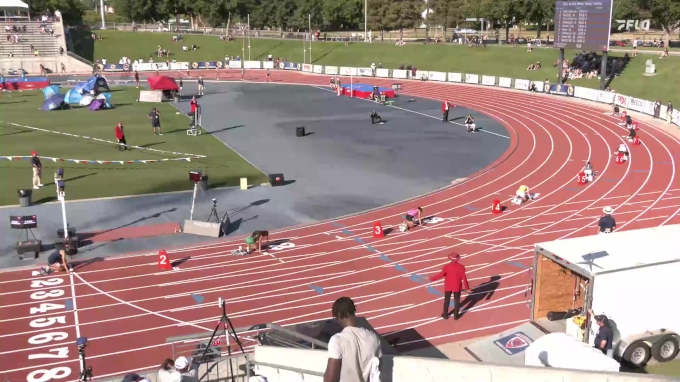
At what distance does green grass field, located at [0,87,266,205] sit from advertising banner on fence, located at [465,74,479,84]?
31.2 m

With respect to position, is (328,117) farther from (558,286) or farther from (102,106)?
(558,286)

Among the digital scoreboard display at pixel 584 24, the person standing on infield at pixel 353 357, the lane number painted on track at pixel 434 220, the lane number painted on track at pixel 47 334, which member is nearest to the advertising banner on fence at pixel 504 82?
the digital scoreboard display at pixel 584 24

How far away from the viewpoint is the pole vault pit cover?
40.0 ft

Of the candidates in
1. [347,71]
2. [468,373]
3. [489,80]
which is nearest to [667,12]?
[489,80]

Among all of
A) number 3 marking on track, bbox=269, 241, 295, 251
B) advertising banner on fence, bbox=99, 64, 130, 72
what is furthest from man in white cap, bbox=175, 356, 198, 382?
advertising banner on fence, bbox=99, 64, 130, 72

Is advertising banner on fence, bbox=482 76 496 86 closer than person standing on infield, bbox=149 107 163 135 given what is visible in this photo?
No

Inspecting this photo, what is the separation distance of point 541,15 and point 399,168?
58331mm

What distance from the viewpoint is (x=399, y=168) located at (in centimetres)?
2980

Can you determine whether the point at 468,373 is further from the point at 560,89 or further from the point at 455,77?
the point at 455,77

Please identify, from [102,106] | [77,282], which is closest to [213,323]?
[77,282]

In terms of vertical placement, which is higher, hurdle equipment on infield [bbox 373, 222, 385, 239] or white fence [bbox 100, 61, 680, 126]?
white fence [bbox 100, 61, 680, 126]

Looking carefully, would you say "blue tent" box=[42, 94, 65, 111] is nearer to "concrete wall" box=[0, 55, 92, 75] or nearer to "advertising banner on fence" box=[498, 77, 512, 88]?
"concrete wall" box=[0, 55, 92, 75]

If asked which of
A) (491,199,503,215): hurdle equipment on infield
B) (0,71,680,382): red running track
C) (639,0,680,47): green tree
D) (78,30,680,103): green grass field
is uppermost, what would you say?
(639,0,680,47): green tree

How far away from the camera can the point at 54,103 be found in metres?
46.0
